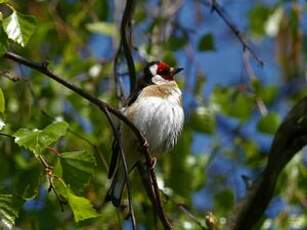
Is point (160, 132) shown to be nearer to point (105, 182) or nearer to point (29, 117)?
point (29, 117)

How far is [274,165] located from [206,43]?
1188 mm

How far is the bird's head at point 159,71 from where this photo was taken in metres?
4.48

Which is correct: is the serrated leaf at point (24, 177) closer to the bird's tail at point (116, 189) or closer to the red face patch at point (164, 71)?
the bird's tail at point (116, 189)

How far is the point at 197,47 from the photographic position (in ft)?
15.4

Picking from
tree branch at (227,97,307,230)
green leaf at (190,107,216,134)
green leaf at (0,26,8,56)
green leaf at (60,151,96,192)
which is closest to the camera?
green leaf at (0,26,8,56)

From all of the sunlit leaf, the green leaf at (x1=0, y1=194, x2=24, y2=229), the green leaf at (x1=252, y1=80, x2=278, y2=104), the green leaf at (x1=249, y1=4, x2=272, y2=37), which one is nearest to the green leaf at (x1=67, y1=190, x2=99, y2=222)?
the sunlit leaf

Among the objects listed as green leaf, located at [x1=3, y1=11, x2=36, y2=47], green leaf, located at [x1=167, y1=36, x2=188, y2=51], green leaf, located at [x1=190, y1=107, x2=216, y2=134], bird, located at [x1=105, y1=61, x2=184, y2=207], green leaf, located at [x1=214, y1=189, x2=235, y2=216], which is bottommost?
green leaf, located at [x1=214, y1=189, x2=235, y2=216]

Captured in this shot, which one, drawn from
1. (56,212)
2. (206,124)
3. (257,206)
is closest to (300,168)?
(206,124)

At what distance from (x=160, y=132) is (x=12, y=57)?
1.32m

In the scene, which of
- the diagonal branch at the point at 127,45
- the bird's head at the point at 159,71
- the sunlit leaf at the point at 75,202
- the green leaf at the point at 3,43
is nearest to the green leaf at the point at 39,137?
the sunlit leaf at the point at 75,202

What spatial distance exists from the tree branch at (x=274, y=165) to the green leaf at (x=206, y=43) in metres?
1.04

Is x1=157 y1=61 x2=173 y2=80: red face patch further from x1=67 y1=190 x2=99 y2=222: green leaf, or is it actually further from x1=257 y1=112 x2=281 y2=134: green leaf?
x1=67 y1=190 x2=99 y2=222: green leaf

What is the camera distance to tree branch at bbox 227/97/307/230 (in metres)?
3.63

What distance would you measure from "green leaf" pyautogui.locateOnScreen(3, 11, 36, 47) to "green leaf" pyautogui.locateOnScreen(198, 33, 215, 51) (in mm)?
1860
